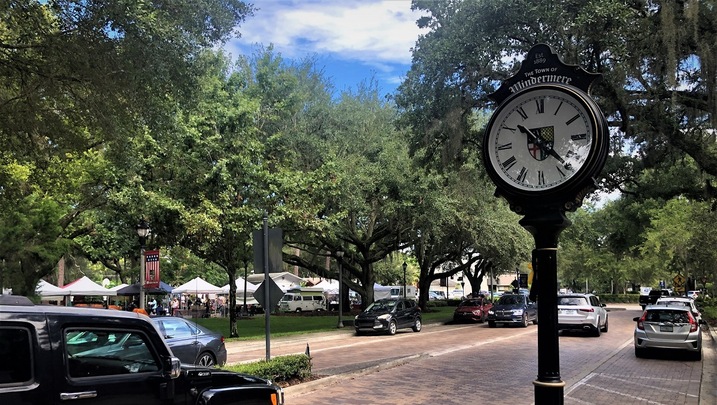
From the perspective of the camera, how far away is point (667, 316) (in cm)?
1594

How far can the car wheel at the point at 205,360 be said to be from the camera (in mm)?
12789

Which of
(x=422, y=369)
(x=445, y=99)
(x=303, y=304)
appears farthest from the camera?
(x=303, y=304)

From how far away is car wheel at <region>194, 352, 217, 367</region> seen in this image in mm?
12789

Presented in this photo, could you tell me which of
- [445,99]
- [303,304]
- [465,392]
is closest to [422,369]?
[465,392]

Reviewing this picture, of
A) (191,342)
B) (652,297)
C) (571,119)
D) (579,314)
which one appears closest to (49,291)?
(191,342)

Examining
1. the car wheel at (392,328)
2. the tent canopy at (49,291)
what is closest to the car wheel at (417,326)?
the car wheel at (392,328)

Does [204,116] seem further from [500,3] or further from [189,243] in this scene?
[500,3]

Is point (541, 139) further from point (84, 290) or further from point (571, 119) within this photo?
point (84, 290)

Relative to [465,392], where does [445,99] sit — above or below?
above

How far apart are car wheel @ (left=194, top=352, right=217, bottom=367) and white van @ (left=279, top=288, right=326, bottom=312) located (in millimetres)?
36850

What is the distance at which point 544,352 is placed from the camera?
439cm

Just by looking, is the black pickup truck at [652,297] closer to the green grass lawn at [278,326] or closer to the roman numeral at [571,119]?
the green grass lawn at [278,326]

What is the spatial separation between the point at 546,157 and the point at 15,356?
4.08 metres

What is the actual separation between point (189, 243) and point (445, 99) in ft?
39.0
